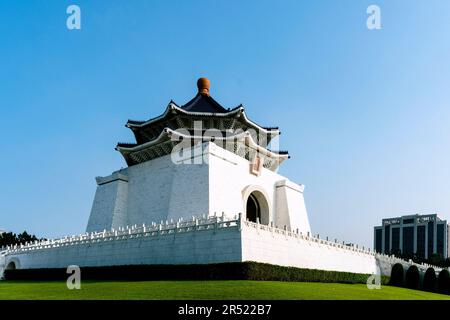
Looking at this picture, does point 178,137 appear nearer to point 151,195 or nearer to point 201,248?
point 151,195

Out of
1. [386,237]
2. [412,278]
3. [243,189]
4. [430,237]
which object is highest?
[243,189]

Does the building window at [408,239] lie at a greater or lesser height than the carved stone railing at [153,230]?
lesser

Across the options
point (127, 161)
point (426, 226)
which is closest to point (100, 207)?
point (127, 161)

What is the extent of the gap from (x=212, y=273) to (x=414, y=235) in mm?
64205

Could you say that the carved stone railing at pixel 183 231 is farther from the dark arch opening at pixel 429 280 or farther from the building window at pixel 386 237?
the building window at pixel 386 237

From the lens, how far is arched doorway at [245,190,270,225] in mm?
35281

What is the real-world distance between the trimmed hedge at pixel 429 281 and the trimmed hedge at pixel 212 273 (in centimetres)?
782

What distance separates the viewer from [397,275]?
106ft

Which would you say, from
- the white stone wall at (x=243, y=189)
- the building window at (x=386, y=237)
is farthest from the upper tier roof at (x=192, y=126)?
the building window at (x=386, y=237)

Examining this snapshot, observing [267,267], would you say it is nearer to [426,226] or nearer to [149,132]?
[149,132]

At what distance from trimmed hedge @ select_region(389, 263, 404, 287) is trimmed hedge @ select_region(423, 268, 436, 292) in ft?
5.14

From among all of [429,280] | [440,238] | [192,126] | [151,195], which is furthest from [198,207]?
[440,238]

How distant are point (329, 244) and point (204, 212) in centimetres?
787

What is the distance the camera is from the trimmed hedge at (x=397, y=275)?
105ft
